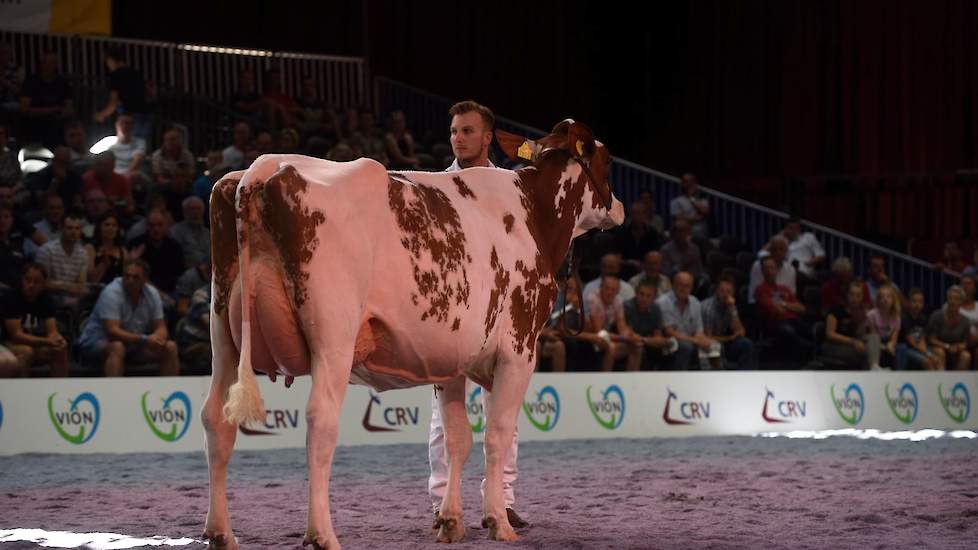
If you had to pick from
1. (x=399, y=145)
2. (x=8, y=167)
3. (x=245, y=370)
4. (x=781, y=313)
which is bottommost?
(x=245, y=370)

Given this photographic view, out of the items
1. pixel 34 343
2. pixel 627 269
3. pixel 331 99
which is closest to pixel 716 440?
pixel 627 269

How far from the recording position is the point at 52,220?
42.1 ft

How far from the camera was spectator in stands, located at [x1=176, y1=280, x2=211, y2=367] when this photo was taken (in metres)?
12.0

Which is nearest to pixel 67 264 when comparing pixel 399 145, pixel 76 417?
pixel 76 417

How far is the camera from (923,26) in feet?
70.2

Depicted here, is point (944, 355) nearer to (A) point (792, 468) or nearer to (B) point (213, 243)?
(A) point (792, 468)

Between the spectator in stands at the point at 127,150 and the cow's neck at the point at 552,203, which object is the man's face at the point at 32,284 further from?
the cow's neck at the point at 552,203

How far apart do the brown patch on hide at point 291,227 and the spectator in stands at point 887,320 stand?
11865 millimetres

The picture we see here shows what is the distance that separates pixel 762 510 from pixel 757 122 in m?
16.5

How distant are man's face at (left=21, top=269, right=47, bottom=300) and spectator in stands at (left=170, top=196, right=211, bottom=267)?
205 cm

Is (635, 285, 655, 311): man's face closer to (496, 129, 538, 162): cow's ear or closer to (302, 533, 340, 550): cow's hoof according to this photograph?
(496, 129, 538, 162): cow's ear

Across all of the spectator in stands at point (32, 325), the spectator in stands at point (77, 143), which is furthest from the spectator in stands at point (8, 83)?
the spectator in stands at point (32, 325)

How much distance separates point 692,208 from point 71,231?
9347 mm

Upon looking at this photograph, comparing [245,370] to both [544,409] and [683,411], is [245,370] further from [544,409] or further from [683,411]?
[683,411]
